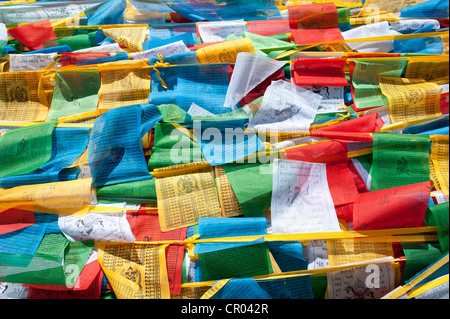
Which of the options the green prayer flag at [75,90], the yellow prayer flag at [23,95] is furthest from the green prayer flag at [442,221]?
the yellow prayer flag at [23,95]

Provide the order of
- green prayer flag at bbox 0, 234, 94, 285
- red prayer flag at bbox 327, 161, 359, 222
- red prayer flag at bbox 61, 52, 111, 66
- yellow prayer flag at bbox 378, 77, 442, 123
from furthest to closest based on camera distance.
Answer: red prayer flag at bbox 61, 52, 111, 66, yellow prayer flag at bbox 378, 77, 442, 123, red prayer flag at bbox 327, 161, 359, 222, green prayer flag at bbox 0, 234, 94, 285

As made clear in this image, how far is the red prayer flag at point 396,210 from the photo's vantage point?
85cm

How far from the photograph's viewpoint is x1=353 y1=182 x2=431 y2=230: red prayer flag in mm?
855

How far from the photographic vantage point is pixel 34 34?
126cm

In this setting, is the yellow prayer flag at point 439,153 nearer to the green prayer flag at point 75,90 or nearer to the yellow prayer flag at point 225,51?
the yellow prayer flag at point 225,51

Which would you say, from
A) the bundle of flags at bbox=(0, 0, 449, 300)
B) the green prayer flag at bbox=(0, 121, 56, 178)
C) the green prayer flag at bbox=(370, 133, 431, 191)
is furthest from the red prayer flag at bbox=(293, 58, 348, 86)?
the green prayer flag at bbox=(0, 121, 56, 178)

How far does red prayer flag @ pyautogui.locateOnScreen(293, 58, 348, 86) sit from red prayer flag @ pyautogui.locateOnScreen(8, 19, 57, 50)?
1006 mm

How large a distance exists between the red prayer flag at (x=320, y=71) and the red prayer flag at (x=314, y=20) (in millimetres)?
177

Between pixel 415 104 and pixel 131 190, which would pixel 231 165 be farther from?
pixel 415 104

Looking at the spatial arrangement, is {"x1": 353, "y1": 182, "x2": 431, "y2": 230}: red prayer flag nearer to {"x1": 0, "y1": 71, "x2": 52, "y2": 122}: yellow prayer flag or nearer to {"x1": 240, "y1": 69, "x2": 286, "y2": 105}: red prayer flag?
{"x1": 240, "y1": 69, "x2": 286, "y2": 105}: red prayer flag

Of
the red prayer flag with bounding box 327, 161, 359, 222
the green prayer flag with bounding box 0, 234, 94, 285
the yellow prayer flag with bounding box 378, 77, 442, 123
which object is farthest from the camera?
the yellow prayer flag with bounding box 378, 77, 442, 123

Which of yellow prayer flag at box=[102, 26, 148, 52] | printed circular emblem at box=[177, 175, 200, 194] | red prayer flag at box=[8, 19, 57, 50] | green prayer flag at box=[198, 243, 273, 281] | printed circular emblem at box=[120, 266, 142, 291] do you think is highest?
yellow prayer flag at box=[102, 26, 148, 52]

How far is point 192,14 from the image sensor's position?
1334 millimetres
